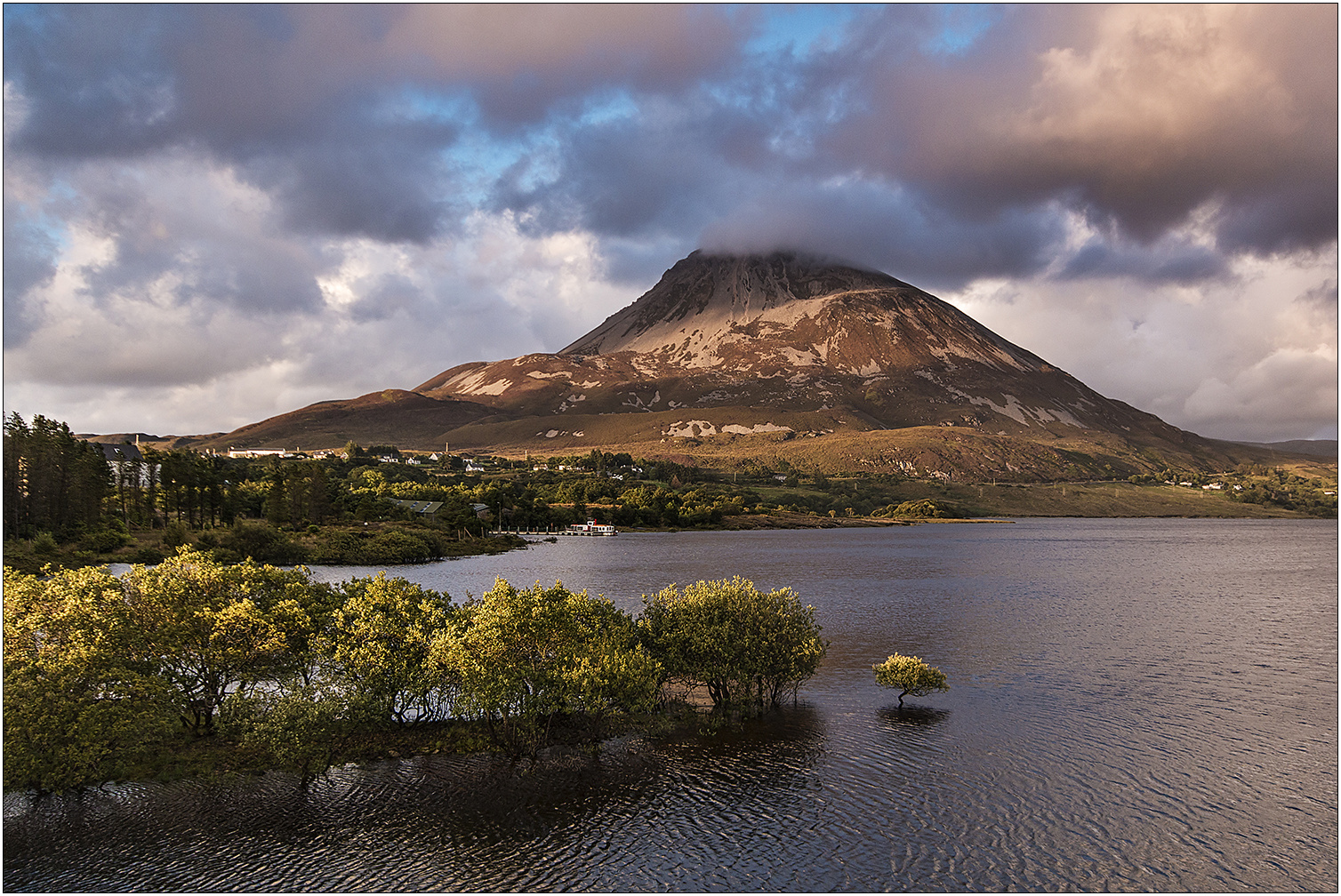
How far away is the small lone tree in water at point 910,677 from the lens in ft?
179

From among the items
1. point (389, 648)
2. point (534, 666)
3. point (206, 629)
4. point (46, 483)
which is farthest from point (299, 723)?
point (46, 483)

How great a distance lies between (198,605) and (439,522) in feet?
455

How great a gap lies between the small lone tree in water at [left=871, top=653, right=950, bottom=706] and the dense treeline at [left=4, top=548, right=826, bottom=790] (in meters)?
14.3

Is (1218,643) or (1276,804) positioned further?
(1218,643)

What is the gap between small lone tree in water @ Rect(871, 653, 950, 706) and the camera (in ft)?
179

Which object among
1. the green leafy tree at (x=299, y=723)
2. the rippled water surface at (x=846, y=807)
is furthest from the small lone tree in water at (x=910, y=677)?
the green leafy tree at (x=299, y=723)

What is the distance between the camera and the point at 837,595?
102062mm

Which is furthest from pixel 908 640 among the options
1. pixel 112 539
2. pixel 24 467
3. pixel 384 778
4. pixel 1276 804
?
pixel 24 467

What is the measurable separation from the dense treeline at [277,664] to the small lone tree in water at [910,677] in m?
14.3

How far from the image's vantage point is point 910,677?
5450 cm

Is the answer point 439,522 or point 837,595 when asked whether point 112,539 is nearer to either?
point 439,522

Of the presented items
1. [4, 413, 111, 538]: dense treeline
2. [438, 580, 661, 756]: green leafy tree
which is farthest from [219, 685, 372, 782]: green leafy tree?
[4, 413, 111, 538]: dense treeline

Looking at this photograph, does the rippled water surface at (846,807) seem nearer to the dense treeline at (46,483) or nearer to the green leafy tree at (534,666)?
the green leafy tree at (534,666)

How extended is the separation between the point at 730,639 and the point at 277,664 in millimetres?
26162
